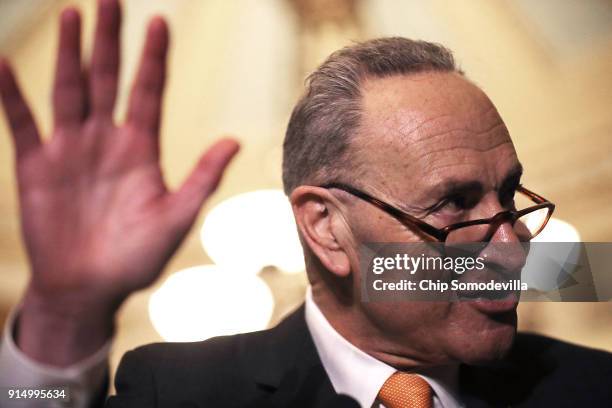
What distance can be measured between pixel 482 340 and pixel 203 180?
1.84 ft

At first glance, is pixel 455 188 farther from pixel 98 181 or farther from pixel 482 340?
pixel 98 181

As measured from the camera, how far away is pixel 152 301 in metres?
1.75

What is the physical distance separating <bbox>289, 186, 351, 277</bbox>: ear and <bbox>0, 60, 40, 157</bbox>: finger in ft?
1.57

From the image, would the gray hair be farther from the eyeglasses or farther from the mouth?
the mouth

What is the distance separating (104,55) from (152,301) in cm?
94

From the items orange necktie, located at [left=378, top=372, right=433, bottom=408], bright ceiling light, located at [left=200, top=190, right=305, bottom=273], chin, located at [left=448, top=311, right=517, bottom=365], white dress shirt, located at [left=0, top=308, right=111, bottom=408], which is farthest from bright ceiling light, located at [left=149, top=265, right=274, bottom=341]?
chin, located at [left=448, top=311, right=517, bottom=365]

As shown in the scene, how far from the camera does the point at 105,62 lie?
1.01m

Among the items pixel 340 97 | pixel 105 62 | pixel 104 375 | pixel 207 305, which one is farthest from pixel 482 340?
pixel 207 305

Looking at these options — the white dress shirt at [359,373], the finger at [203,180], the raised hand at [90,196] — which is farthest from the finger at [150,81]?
the white dress shirt at [359,373]

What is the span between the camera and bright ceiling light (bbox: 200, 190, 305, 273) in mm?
2076

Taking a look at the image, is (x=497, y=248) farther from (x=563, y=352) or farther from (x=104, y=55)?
(x=104, y=55)

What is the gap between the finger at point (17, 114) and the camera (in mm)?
992

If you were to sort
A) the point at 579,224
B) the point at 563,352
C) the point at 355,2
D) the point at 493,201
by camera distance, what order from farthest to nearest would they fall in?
1. the point at 355,2
2. the point at 579,224
3. the point at 563,352
4. the point at 493,201

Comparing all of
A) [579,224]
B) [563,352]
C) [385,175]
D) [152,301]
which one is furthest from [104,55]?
[579,224]
